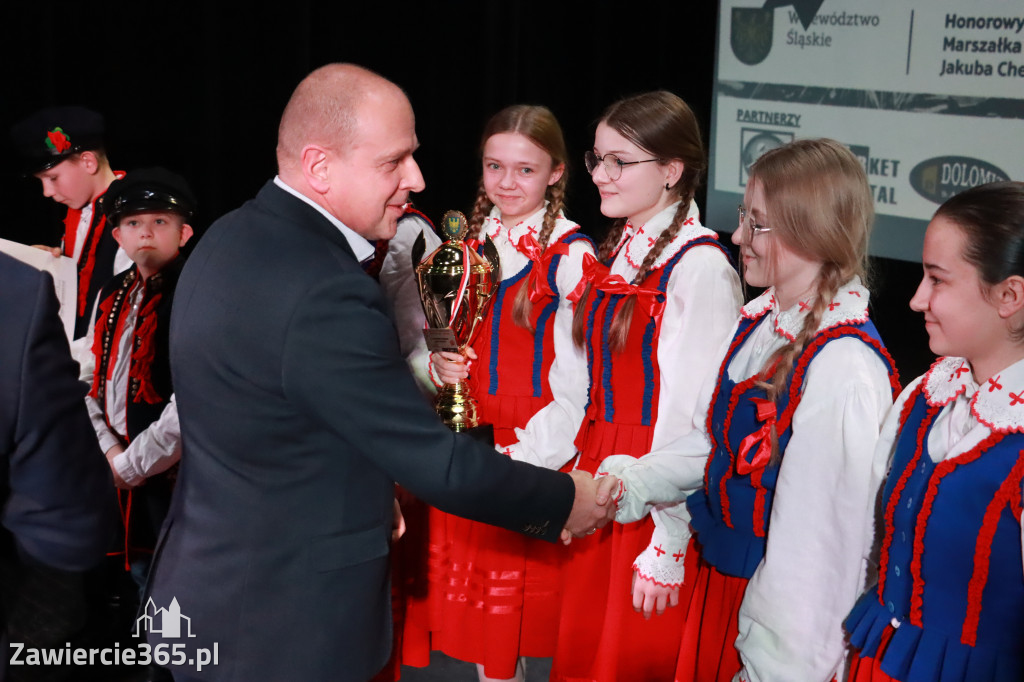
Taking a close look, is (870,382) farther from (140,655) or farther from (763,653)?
(140,655)

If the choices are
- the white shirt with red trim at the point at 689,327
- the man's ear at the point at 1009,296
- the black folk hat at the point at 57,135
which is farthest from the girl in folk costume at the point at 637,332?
the black folk hat at the point at 57,135

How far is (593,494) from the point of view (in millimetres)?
1977

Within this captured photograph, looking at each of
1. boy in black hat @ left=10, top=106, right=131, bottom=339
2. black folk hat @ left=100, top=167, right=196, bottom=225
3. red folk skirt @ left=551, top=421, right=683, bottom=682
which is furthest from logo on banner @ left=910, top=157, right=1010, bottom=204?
boy in black hat @ left=10, top=106, right=131, bottom=339

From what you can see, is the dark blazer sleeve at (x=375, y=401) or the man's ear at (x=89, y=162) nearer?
the dark blazer sleeve at (x=375, y=401)

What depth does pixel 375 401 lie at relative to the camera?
1615 millimetres

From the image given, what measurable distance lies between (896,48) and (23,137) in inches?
125

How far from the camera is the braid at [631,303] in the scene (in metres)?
2.20

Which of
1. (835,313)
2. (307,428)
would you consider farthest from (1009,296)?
(307,428)

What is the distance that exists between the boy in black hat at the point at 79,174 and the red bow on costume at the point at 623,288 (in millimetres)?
1820

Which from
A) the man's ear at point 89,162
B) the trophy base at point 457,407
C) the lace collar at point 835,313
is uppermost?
the man's ear at point 89,162

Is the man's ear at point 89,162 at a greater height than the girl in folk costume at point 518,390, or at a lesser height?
greater

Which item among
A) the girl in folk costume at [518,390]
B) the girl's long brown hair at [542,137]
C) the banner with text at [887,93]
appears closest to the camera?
the girl in folk costume at [518,390]

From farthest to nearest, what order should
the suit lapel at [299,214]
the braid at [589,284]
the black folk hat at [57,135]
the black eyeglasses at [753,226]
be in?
the black folk hat at [57,135]
the braid at [589,284]
the black eyeglasses at [753,226]
the suit lapel at [299,214]

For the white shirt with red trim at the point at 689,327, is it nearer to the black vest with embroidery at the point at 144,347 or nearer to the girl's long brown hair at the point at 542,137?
the girl's long brown hair at the point at 542,137
